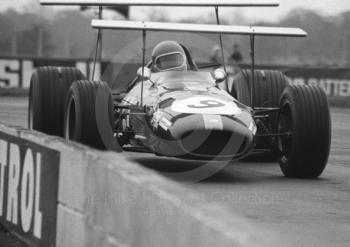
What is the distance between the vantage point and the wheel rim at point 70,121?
11.5m

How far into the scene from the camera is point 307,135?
33.7 feet

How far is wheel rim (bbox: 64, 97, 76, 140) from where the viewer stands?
11.5m

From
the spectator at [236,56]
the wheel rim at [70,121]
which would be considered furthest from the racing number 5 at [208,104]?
the spectator at [236,56]

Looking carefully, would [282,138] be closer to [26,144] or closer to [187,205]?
[26,144]

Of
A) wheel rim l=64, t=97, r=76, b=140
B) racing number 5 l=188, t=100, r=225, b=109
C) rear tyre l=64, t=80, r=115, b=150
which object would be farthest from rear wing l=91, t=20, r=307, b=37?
wheel rim l=64, t=97, r=76, b=140

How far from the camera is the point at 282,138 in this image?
10.8 m

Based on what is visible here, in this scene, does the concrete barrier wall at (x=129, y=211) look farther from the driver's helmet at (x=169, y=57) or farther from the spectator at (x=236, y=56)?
the spectator at (x=236, y=56)

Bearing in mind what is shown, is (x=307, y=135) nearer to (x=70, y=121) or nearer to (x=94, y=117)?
(x=94, y=117)

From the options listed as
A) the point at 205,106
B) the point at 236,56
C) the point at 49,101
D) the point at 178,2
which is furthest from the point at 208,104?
the point at 236,56

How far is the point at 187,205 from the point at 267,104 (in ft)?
28.1

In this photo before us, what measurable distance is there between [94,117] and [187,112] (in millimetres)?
1365

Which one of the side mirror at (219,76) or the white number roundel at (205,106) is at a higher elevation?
the side mirror at (219,76)

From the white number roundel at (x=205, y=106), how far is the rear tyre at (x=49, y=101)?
2.71 metres

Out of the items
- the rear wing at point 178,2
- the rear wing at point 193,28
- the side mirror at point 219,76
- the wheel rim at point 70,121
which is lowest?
the wheel rim at point 70,121
